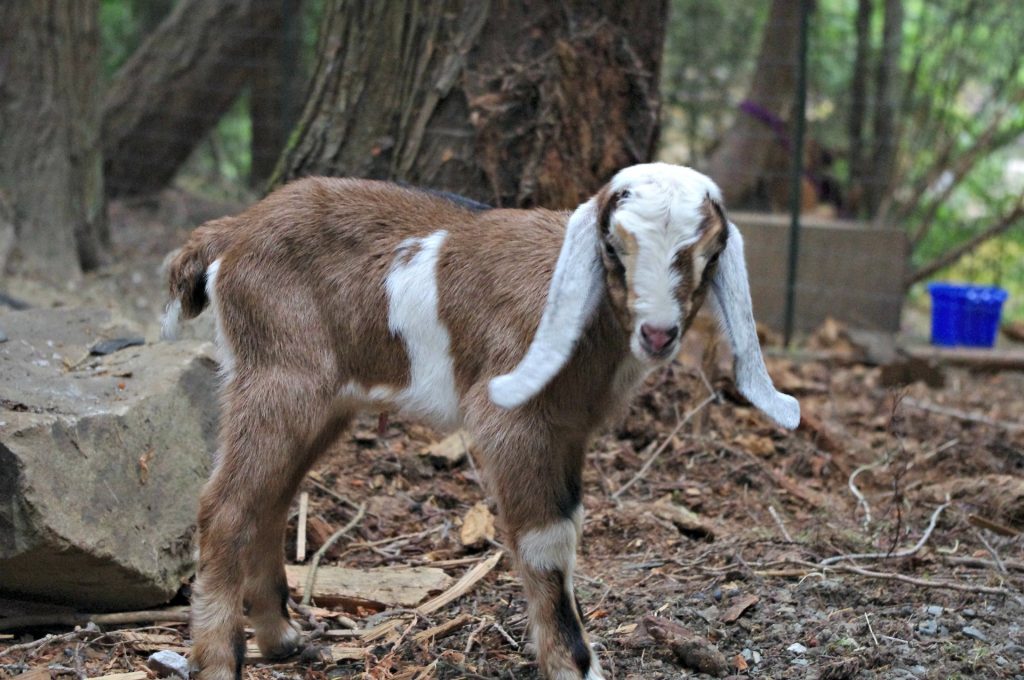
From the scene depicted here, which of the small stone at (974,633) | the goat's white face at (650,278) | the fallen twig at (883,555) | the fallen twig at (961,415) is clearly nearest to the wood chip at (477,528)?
the fallen twig at (883,555)

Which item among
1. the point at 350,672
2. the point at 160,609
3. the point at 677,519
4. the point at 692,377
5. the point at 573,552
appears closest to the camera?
the point at 573,552

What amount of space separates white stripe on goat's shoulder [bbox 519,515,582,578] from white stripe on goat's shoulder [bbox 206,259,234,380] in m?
1.09

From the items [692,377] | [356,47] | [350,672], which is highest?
[356,47]

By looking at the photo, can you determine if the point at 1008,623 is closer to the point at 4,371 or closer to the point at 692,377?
the point at 692,377

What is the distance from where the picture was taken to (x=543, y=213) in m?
3.92

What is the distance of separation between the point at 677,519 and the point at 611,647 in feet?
3.71

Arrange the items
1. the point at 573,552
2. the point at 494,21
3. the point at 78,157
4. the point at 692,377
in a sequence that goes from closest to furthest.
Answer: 1. the point at 573,552
2. the point at 494,21
3. the point at 692,377
4. the point at 78,157

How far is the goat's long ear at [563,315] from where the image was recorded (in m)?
3.23

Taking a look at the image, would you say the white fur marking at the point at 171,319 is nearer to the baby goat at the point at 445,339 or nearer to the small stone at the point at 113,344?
the baby goat at the point at 445,339

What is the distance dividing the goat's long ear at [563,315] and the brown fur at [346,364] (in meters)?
0.09

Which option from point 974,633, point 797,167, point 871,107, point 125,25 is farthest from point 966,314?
point 125,25

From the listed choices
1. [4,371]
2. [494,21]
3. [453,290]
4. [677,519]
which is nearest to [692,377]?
[677,519]

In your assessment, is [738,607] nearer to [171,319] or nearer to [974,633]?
[974,633]

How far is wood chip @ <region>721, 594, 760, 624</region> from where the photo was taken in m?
4.01
